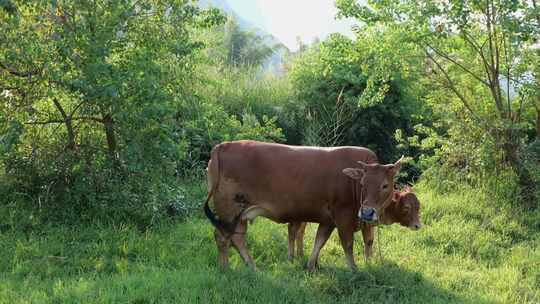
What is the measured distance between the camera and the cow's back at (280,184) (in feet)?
22.3

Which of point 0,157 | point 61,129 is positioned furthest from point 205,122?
point 0,157

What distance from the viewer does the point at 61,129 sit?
28.2 feet

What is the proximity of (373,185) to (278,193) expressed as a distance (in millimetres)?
1070

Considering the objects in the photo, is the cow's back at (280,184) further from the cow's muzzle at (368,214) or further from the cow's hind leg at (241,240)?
the cow's muzzle at (368,214)

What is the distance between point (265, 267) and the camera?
7090 millimetres

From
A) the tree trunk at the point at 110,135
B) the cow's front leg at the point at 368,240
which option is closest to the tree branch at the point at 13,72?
the tree trunk at the point at 110,135

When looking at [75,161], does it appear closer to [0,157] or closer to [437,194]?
[0,157]

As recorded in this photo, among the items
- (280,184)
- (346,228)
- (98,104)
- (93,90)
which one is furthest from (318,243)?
(98,104)

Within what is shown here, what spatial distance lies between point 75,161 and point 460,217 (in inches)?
223

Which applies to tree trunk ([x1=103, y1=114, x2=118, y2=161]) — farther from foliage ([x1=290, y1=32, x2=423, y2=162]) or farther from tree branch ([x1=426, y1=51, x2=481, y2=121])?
tree branch ([x1=426, y1=51, x2=481, y2=121])

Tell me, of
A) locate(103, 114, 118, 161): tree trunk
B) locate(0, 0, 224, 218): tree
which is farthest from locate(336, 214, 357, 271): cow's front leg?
locate(103, 114, 118, 161): tree trunk

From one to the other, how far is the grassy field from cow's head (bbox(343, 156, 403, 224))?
0.70m

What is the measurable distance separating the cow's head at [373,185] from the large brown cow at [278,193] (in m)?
0.17

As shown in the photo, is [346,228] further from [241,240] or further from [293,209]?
[241,240]
